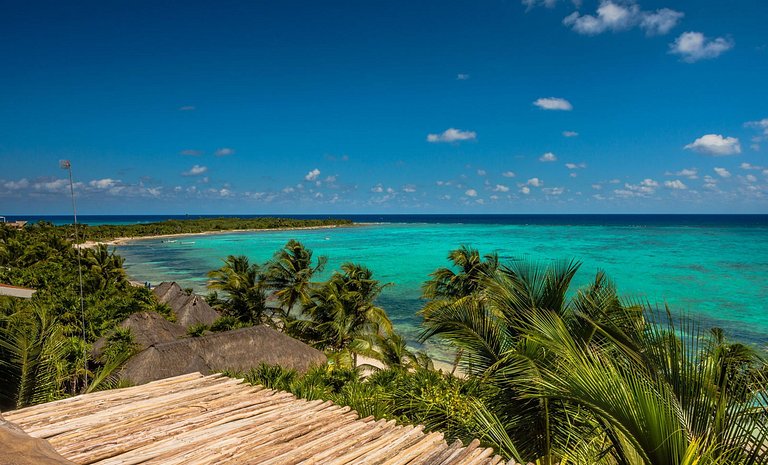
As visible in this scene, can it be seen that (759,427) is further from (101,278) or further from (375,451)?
(101,278)

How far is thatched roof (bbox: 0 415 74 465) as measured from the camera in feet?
6.19

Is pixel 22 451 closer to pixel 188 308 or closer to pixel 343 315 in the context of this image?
pixel 343 315

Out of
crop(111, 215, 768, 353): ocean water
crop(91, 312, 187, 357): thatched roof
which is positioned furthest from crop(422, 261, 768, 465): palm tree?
crop(91, 312, 187, 357): thatched roof

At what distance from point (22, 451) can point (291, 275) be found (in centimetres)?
1650

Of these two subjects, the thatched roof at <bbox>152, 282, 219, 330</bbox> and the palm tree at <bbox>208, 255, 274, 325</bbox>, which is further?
the palm tree at <bbox>208, 255, 274, 325</bbox>

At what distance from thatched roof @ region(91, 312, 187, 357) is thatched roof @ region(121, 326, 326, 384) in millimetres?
2238

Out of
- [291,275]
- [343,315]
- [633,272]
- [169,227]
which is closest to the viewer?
[343,315]

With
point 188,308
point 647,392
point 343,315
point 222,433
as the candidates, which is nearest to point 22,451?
point 222,433

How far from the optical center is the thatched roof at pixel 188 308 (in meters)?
17.0

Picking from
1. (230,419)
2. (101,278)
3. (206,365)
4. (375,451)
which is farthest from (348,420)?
(101,278)

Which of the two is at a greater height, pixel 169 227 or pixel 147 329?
pixel 169 227

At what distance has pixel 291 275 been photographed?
60.0 feet

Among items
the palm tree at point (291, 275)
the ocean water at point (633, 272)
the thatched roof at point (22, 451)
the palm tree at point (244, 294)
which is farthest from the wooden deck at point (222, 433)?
the palm tree at point (244, 294)

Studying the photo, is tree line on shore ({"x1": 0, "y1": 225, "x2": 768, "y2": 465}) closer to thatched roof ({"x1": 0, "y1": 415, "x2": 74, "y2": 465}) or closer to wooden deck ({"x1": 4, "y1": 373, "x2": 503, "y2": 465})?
wooden deck ({"x1": 4, "y1": 373, "x2": 503, "y2": 465})
